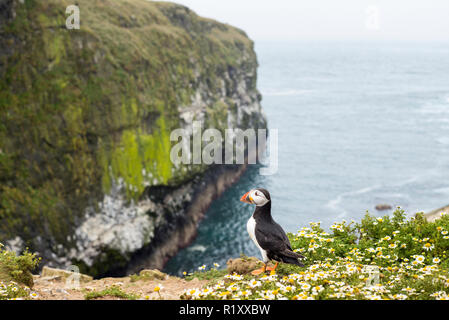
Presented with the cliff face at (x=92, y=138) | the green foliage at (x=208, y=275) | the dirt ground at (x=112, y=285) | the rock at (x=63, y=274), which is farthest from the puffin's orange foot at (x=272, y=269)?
the cliff face at (x=92, y=138)

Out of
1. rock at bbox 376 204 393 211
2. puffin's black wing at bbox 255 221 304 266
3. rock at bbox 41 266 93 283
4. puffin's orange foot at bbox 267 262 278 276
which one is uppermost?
puffin's black wing at bbox 255 221 304 266

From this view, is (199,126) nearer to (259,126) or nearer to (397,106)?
(259,126)

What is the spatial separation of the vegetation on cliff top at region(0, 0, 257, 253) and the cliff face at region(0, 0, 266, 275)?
11cm

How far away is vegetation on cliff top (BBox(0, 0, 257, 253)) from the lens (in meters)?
45.2

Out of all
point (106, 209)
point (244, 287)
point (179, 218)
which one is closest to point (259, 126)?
point (179, 218)

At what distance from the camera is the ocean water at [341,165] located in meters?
70.7

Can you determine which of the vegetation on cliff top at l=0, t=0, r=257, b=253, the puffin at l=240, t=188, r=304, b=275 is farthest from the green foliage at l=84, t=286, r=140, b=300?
the vegetation on cliff top at l=0, t=0, r=257, b=253

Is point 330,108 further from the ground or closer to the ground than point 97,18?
closer to the ground

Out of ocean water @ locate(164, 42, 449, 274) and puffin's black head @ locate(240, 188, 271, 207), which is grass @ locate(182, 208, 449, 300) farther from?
ocean water @ locate(164, 42, 449, 274)

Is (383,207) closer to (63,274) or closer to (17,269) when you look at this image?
(63,274)

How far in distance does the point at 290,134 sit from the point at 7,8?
86744 millimetres

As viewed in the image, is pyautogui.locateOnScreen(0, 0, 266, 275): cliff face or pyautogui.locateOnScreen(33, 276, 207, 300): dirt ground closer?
pyautogui.locateOnScreen(33, 276, 207, 300): dirt ground

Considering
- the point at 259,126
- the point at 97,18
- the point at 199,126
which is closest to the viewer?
the point at 97,18

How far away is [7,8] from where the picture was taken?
4544 cm
